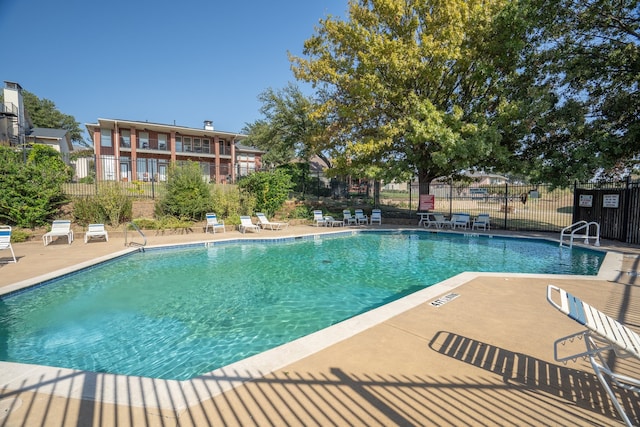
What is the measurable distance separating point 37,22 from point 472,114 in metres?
21.5

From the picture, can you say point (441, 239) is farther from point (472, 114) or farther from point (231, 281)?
→ point (231, 281)

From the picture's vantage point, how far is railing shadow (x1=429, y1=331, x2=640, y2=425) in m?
2.75

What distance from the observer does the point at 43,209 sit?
492 inches

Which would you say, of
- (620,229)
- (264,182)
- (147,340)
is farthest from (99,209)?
(620,229)

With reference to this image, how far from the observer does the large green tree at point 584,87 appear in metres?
12.9

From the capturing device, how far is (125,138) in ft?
102

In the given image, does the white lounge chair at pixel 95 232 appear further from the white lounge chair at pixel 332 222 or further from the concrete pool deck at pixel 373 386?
the white lounge chair at pixel 332 222

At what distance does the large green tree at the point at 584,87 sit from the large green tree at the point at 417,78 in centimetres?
126

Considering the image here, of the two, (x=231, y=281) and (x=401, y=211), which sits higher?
(x=401, y=211)

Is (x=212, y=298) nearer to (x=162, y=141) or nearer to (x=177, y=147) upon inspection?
(x=177, y=147)

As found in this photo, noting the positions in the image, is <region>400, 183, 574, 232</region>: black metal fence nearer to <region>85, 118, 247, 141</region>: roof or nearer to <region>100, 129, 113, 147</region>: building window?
<region>85, 118, 247, 141</region>: roof

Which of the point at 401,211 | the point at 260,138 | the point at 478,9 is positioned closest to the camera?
the point at 478,9

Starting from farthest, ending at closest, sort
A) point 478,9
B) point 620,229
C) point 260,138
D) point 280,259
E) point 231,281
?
1. point 260,138
2. point 478,9
3. point 620,229
4. point 280,259
5. point 231,281

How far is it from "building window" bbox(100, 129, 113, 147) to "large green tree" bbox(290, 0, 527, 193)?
878 inches
